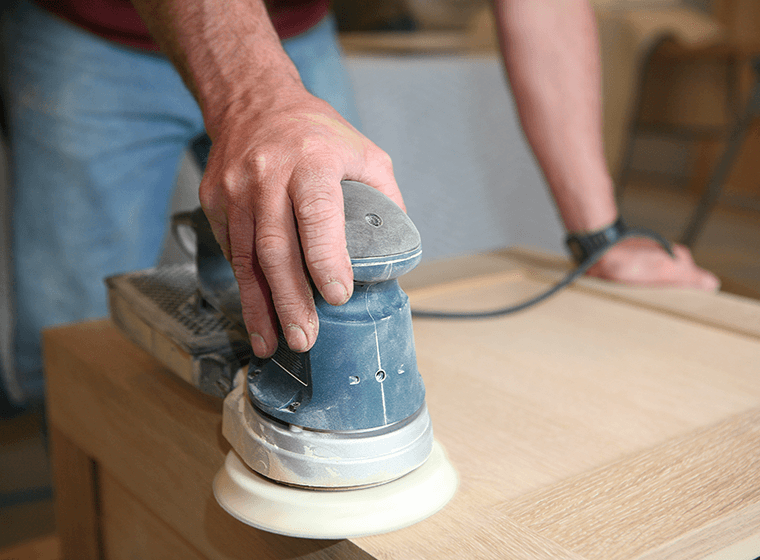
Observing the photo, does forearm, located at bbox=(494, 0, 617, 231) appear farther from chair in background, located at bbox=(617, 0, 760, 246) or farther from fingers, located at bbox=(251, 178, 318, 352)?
chair in background, located at bbox=(617, 0, 760, 246)

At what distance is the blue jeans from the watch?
393mm

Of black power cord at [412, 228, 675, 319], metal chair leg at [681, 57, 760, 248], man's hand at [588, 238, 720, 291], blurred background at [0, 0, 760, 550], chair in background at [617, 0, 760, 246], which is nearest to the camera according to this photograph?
black power cord at [412, 228, 675, 319]

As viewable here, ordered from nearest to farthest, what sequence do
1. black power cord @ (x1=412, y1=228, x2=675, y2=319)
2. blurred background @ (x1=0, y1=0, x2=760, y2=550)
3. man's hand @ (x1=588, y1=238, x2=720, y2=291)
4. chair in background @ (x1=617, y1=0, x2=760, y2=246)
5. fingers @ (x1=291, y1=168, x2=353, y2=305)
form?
fingers @ (x1=291, y1=168, x2=353, y2=305) → black power cord @ (x1=412, y1=228, x2=675, y2=319) → man's hand @ (x1=588, y1=238, x2=720, y2=291) → blurred background @ (x1=0, y1=0, x2=760, y2=550) → chair in background @ (x1=617, y1=0, x2=760, y2=246)

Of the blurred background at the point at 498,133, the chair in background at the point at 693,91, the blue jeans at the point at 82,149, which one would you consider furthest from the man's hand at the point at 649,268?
the chair in background at the point at 693,91

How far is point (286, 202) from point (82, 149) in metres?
0.63

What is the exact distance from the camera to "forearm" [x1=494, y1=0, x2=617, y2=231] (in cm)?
86

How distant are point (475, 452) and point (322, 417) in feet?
0.42

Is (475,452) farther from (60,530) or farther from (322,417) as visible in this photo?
(60,530)

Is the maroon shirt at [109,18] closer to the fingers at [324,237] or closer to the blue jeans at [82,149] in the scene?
the blue jeans at [82,149]

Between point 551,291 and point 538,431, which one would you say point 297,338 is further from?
point 551,291

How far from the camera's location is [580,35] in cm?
89

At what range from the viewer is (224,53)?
1.47ft

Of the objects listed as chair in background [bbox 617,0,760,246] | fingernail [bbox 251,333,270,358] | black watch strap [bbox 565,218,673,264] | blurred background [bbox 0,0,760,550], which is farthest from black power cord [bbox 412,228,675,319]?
chair in background [bbox 617,0,760,246]

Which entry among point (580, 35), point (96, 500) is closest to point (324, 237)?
point (96, 500)
